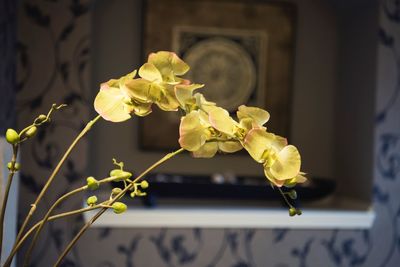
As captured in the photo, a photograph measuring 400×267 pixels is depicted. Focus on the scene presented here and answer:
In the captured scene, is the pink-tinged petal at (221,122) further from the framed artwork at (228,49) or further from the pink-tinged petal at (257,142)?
the framed artwork at (228,49)

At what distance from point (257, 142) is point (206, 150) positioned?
64mm

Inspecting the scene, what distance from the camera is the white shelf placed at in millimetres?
2172

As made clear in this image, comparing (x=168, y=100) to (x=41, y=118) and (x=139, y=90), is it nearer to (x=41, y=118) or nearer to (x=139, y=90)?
(x=139, y=90)

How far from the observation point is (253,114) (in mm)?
674

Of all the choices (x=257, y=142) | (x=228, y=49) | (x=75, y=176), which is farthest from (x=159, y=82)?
(x=228, y=49)

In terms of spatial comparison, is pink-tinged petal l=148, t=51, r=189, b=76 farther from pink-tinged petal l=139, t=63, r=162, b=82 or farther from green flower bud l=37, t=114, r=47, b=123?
green flower bud l=37, t=114, r=47, b=123

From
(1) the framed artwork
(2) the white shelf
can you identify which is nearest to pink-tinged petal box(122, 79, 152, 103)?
(2) the white shelf

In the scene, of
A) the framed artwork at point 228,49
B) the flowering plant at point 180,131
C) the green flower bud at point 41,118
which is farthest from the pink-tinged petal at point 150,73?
the framed artwork at point 228,49

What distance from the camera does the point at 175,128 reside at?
2.57 metres

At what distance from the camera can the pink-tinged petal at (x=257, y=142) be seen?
0.63m

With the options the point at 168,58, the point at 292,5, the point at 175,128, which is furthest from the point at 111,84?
the point at 292,5

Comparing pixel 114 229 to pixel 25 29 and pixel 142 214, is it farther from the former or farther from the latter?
pixel 25 29

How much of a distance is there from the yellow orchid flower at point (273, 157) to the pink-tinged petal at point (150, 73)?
4.7 inches

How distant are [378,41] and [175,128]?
889 mm
